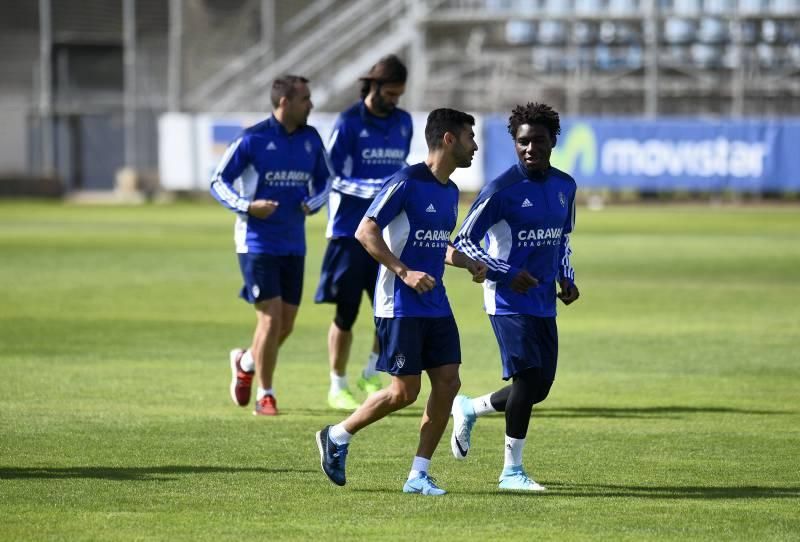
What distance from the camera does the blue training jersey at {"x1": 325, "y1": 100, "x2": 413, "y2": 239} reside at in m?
12.0

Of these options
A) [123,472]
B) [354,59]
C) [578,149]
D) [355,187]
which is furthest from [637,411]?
[354,59]

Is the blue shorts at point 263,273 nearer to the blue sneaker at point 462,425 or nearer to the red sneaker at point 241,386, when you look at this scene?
the red sneaker at point 241,386

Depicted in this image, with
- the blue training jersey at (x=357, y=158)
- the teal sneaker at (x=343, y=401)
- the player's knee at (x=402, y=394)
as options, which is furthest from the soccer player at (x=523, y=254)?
the blue training jersey at (x=357, y=158)

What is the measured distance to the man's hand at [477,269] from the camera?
8008 mm

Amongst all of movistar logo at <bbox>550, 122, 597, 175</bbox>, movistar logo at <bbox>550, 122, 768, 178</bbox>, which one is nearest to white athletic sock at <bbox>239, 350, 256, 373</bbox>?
movistar logo at <bbox>550, 122, 768, 178</bbox>

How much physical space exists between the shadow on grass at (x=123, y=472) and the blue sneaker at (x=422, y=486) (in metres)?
0.90

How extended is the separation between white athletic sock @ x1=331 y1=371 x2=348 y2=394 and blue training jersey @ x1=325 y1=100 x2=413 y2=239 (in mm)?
1085

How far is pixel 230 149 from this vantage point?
36.8 ft

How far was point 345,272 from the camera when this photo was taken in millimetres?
11922

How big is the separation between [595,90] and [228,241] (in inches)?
743

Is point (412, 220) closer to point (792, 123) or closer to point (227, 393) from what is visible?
point (227, 393)

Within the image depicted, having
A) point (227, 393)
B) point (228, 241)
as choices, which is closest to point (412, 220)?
point (227, 393)

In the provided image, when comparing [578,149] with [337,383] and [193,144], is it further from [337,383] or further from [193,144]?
[337,383]

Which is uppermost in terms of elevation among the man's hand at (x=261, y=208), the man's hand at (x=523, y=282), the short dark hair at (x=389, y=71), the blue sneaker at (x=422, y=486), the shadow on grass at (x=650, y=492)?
the short dark hair at (x=389, y=71)
